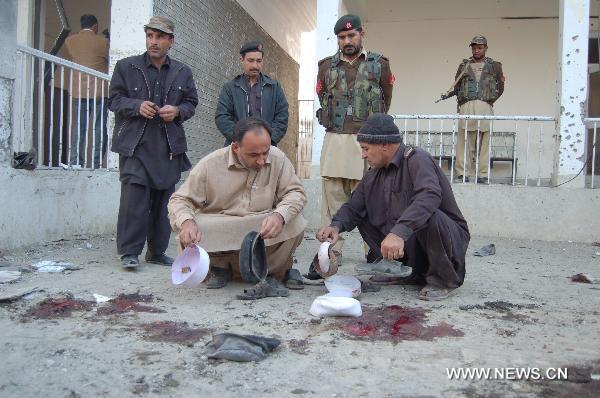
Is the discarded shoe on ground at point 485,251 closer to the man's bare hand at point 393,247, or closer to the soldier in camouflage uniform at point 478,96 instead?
the soldier in camouflage uniform at point 478,96

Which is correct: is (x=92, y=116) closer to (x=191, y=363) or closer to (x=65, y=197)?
(x=65, y=197)

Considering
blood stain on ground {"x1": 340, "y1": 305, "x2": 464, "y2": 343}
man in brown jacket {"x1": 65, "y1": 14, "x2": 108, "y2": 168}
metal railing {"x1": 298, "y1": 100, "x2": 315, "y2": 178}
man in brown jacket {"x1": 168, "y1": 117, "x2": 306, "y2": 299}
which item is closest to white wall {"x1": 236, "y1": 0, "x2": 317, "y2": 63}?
metal railing {"x1": 298, "y1": 100, "x2": 315, "y2": 178}

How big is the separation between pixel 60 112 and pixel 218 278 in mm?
2798

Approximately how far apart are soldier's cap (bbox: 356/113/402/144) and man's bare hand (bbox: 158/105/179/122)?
1.59 m

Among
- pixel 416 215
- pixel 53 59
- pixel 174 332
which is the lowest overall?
pixel 174 332

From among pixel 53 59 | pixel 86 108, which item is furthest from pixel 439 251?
pixel 86 108

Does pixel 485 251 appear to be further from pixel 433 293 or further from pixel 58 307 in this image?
pixel 58 307

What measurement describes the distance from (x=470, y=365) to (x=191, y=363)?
3.79 feet

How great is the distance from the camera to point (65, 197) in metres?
5.56

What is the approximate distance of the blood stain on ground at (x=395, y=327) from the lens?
2.87 m

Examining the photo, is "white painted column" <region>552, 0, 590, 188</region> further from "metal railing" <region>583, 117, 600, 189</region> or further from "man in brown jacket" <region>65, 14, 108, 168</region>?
"man in brown jacket" <region>65, 14, 108, 168</region>

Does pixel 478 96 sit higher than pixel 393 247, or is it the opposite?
pixel 478 96

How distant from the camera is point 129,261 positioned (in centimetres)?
441

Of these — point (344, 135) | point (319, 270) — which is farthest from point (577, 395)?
point (344, 135)
